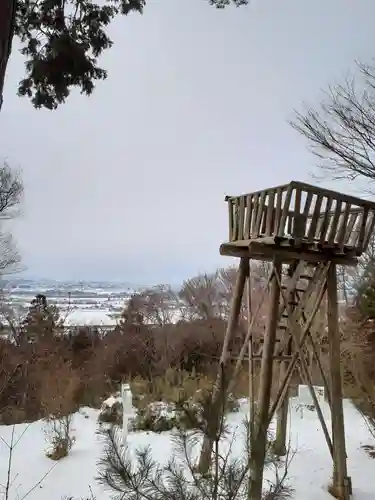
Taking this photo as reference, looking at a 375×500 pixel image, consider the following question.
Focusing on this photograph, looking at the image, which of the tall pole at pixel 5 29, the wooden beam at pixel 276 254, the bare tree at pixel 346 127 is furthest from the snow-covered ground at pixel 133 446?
the bare tree at pixel 346 127

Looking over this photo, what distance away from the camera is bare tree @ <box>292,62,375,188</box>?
4.97 meters

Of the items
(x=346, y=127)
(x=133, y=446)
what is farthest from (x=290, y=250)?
(x=133, y=446)

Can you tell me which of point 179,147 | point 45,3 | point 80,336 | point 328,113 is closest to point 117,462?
point 45,3

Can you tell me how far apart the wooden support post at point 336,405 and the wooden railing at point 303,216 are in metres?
0.32

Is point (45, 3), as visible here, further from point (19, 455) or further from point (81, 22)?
point (19, 455)

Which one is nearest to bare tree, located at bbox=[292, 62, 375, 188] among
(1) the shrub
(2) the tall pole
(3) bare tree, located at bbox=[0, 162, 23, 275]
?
(1) the shrub

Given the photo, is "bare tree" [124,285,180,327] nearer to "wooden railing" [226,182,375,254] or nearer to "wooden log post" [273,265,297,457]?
"wooden log post" [273,265,297,457]

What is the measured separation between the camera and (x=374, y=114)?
4996mm

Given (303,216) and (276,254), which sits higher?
(303,216)

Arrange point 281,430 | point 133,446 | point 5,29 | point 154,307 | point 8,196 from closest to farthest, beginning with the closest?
point 5,29 → point 281,430 → point 133,446 → point 8,196 → point 154,307

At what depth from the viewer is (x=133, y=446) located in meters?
4.55

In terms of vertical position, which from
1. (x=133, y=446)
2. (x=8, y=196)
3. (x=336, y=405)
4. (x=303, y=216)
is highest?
(x=8, y=196)

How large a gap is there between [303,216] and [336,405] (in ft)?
4.93

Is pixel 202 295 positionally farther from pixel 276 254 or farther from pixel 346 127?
pixel 276 254
